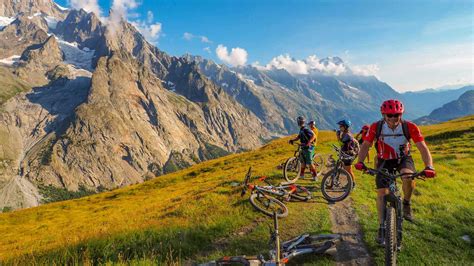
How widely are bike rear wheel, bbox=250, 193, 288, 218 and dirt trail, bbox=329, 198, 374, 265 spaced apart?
6.88 ft

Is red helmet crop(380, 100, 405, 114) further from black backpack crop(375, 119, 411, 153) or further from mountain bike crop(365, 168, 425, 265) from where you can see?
mountain bike crop(365, 168, 425, 265)

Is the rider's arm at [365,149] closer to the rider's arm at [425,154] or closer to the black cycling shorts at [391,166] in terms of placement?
the black cycling shorts at [391,166]

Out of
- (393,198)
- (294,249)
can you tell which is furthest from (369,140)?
(294,249)

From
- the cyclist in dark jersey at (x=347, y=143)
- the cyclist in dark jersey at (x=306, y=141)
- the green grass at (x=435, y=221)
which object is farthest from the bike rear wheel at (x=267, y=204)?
the cyclist in dark jersey at (x=306, y=141)

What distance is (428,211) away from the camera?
13719 mm

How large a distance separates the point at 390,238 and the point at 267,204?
6.16 m

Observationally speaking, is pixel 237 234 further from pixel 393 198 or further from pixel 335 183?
pixel 335 183

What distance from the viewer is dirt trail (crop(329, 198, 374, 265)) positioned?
9441 millimetres

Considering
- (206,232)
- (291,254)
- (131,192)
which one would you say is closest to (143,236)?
(206,232)

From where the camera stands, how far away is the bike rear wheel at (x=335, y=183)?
1641cm

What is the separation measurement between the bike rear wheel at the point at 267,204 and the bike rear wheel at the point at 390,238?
486 centimetres

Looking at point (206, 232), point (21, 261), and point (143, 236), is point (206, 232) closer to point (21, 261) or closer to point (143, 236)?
point (143, 236)

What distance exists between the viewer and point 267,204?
14.0 meters

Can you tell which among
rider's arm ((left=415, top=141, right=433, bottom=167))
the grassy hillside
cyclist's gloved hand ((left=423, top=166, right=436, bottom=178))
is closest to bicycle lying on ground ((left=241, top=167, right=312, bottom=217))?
the grassy hillside
